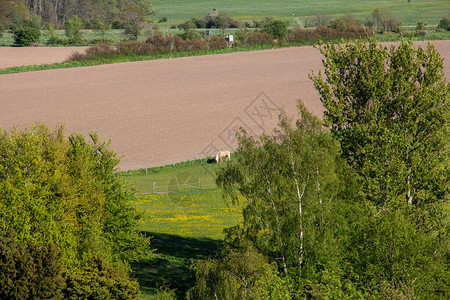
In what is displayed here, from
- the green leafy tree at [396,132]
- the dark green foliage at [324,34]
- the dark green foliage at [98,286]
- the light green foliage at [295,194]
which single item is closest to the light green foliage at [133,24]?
the dark green foliage at [324,34]

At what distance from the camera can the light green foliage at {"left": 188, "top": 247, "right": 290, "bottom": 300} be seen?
27766mm

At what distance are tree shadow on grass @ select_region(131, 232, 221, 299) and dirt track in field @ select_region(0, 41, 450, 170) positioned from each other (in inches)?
944

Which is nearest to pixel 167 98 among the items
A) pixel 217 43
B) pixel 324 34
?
pixel 217 43

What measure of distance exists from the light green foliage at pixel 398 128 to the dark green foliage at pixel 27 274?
18638 millimetres

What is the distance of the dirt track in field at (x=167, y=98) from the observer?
83.1m

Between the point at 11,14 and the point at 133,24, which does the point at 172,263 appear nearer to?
the point at 133,24

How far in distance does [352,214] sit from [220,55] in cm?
9184

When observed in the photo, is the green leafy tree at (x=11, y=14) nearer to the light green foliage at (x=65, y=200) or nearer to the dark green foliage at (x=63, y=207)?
the light green foliage at (x=65, y=200)

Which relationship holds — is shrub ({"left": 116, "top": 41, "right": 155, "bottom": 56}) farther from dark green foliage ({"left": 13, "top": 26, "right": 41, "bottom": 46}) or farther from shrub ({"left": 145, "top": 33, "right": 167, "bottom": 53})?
dark green foliage ({"left": 13, "top": 26, "right": 41, "bottom": 46})

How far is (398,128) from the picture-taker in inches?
1390

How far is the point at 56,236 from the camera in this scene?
123ft

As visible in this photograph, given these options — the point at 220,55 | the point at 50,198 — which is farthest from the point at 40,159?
the point at 220,55

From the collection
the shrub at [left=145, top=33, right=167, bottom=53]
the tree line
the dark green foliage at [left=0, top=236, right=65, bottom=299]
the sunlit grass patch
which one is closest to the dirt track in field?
the shrub at [left=145, top=33, right=167, bottom=53]

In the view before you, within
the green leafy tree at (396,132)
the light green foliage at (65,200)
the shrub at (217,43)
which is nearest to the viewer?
the green leafy tree at (396,132)
